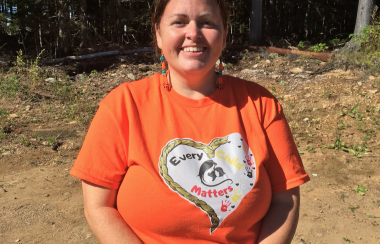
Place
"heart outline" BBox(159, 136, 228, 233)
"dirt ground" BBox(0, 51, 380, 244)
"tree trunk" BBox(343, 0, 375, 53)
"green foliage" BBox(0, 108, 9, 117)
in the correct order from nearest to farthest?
"heart outline" BBox(159, 136, 228, 233) < "dirt ground" BBox(0, 51, 380, 244) < "green foliage" BBox(0, 108, 9, 117) < "tree trunk" BBox(343, 0, 375, 53)

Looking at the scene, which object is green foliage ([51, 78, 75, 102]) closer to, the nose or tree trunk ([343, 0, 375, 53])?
the nose

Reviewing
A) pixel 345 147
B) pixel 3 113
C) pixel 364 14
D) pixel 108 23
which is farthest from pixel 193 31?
pixel 108 23

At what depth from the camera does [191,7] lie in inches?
63.3

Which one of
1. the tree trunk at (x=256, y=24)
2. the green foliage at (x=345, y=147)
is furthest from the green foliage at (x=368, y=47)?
the tree trunk at (x=256, y=24)

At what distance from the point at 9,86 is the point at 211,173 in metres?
6.24

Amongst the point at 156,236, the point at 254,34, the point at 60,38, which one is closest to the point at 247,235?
the point at 156,236

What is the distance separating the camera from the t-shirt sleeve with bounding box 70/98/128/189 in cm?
150

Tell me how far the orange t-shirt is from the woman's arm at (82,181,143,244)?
0.12 ft

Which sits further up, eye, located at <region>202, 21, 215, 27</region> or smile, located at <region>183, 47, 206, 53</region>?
eye, located at <region>202, 21, 215, 27</region>

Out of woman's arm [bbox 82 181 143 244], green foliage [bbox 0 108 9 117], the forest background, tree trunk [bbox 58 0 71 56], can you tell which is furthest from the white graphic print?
tree trunk [bbox 58 0 71 56]

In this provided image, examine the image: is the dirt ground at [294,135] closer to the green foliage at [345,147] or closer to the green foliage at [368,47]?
the green foliage at [345,147]

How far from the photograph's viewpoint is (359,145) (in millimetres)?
4648

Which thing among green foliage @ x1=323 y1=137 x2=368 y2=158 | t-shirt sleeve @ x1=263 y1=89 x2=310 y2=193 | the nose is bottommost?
green foliage @ x1=323 y1=137 x2=368 y2=158

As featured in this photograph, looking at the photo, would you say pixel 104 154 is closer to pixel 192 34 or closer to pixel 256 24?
pixel 192 34
